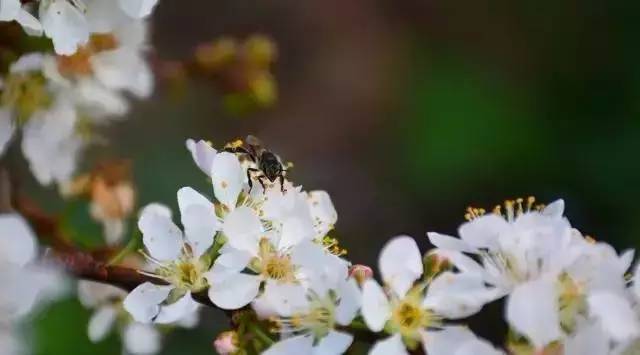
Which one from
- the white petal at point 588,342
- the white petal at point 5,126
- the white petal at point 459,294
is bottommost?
the white petal at point 5,126

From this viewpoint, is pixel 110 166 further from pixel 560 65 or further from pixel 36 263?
pixel 560 65

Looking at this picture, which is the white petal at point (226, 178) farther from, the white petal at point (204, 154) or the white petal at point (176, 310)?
the white petal at point (176, 310)

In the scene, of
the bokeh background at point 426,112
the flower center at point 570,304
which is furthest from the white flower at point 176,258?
the bokeh background at point 426,112

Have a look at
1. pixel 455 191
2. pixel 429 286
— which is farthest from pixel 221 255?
pixel 455 191

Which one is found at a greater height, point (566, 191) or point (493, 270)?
point (566, 191)

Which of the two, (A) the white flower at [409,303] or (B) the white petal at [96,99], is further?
(B) the white petal at [96,99]

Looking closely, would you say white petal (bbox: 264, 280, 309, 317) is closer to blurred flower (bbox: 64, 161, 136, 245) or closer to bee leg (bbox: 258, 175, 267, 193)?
bee leg (bbox: 258, 175, 267, 193)
